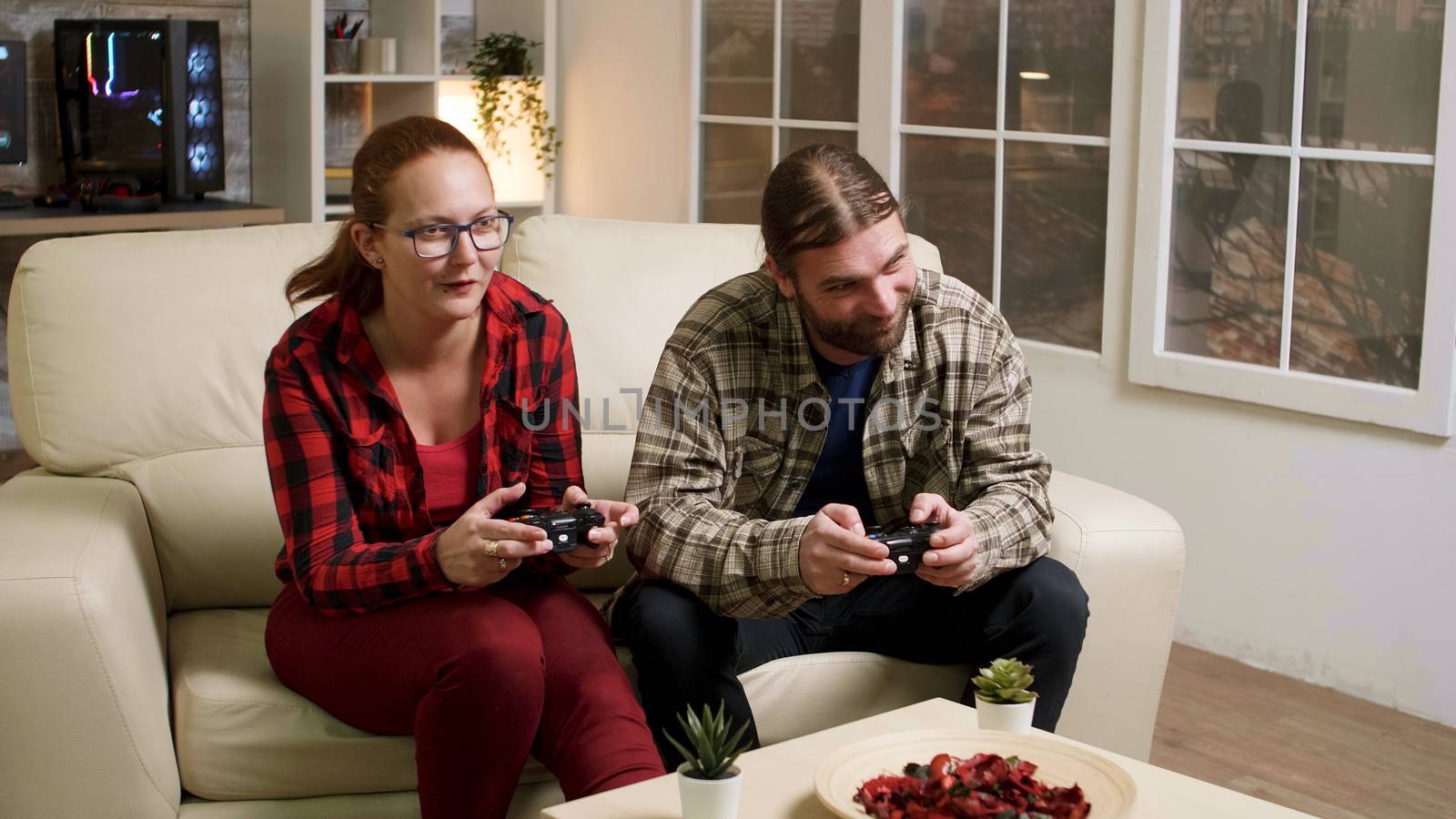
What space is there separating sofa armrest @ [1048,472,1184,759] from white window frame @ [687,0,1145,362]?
4.04 feet

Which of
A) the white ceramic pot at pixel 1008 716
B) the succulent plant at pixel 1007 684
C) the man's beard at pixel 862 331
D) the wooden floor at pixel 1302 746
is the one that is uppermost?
the man's beard at pixel 862 331

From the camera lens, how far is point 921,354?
2.08m

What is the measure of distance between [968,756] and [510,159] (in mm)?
3607

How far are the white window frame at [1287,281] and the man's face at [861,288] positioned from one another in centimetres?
121

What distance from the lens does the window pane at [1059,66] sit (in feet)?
10.7

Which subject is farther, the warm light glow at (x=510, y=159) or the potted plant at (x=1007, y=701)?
the warm light glow at (x=510, y=159)

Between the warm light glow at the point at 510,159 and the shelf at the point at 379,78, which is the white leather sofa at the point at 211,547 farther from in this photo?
the warm light glow at the point at 510,159

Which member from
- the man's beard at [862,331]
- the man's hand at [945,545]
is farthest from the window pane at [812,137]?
the man's hand at [945,545]

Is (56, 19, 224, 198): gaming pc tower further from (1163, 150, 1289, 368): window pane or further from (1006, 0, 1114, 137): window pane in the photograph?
(1163, 150, 1289, 368): window pane

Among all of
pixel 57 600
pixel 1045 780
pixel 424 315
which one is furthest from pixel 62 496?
pixel 1045 780

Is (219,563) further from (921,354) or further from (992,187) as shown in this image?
(992,187)

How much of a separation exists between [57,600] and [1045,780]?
3.47 ft

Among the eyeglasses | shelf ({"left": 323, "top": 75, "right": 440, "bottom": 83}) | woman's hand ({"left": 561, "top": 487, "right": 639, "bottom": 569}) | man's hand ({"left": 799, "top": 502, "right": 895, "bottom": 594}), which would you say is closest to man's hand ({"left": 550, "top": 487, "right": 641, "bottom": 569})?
woman's hand ({"left": 561, "top": 487, "right": 639, "bottom": 569})

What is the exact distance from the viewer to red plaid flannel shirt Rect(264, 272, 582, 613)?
178cm
